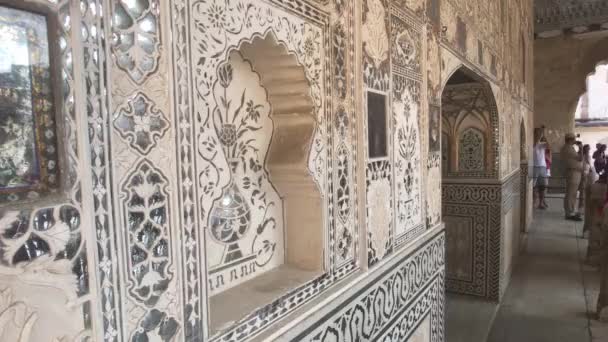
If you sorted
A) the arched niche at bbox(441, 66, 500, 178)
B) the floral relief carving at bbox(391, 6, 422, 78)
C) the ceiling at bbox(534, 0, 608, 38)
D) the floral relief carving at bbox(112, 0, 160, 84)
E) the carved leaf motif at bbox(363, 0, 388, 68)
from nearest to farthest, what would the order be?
the floral relief carving at bbox(112, 0, 160, 84) < the carved leaf motif at bbox(363, 0, 388, 68) < the floral relief carving at bbox(391, 6, 422, 78) < the arched niche at bbox(441, 66, 500, 178) < the ceiling at bbox(534, 0, 608, 38)

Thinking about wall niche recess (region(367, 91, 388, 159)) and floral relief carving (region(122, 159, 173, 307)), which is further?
wall niche recess (region(367, 91, 388, 159))

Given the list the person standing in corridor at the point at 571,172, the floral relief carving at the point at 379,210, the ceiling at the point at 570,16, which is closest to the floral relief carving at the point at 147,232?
the floral relief carving at the point at 379,210

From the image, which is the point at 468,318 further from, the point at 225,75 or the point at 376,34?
the point at 225,75

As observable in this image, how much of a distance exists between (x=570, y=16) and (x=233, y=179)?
7.91 meters

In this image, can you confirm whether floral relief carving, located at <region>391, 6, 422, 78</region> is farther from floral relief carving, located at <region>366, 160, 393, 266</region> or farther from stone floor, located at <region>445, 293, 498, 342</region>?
stone floor, located at <region>445, 293, 498, 342</region>

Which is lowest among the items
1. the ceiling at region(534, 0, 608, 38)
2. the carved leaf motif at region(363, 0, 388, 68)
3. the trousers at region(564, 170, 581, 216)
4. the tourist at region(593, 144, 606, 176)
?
the trousers at region(564, 170, 581, 216)

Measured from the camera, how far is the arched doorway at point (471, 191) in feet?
10.6

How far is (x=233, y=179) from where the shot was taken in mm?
991

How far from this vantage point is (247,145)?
3.36ft

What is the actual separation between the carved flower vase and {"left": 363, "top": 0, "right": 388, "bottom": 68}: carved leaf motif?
0.55 m

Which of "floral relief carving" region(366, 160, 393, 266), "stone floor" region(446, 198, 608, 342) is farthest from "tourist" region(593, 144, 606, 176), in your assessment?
"floral relief carving" region(366, 160, 393, 266)

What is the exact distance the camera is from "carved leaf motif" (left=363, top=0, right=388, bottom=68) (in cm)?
123

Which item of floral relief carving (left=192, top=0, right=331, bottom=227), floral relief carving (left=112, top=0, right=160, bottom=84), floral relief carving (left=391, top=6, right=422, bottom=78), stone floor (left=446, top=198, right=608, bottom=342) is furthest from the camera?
stone floor (left=446, top=198, right=608, bottom=342)

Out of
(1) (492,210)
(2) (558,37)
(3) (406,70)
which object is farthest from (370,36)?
(2) (558,37)
